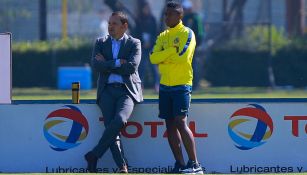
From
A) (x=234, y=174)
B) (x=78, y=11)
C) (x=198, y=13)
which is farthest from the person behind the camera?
(x=78, y=11)

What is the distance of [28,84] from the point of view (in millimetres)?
22781

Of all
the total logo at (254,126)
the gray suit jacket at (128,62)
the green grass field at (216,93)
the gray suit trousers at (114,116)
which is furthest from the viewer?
the green grass field at (216,93)

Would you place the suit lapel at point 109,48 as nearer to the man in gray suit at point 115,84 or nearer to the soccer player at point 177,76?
the man in gray suit at point 115,84

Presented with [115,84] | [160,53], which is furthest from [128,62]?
[160,53]

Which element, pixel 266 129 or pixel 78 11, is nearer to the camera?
pixel 266 129

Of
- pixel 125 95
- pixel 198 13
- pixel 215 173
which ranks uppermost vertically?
pixel 198 13

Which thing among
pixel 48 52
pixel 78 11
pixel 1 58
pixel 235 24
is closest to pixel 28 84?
pixel 48 52

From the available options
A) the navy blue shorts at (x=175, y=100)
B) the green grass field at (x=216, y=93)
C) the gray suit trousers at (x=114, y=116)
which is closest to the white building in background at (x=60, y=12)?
the green grass field at (x=216, y=93)

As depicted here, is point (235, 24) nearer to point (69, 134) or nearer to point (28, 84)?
point (28, 84)

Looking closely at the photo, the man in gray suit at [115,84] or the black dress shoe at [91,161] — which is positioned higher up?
the man in gray suit at [115,84]

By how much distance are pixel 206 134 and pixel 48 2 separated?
12.6m

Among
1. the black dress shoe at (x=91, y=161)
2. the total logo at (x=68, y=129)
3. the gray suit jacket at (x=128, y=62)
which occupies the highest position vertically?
the gray suit jacket at (x=128, y=62)

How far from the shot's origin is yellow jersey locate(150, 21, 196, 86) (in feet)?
36.9

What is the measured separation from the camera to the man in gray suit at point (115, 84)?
37.4ft
